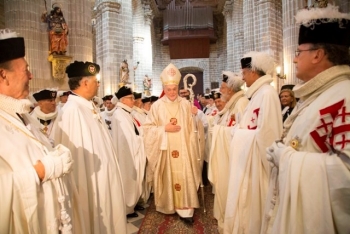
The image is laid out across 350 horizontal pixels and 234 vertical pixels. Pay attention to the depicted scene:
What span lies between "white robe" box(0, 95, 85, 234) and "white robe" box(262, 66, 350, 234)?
1497 mm

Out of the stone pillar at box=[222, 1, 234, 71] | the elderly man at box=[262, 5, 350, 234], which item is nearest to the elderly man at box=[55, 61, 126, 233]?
the elderly man at box=[262, 5, 350, 234]

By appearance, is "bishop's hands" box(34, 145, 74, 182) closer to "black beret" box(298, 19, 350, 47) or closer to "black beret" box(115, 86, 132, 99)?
"black beret" box(298, 19, 350, 47)

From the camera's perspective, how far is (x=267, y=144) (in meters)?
2.90

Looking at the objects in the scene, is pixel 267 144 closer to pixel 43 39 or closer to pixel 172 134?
pixel 172 134

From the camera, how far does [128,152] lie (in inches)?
196

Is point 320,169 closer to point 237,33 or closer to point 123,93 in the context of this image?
point 123,93

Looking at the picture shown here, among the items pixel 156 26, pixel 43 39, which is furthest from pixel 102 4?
pixel 156 26

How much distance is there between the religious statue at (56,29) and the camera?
8500 mm

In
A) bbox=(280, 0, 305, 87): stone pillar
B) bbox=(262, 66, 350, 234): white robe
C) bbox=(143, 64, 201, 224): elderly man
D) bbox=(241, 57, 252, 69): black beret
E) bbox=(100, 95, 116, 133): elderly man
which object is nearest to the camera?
bbox=(262, 66, 350, 234): white robe

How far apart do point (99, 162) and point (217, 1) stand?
92.1 feet

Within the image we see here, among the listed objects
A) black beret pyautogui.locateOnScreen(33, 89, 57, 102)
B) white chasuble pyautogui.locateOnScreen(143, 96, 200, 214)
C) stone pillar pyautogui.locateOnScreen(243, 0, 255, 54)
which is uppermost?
stone pillar pyautogui.locateOnScreen(243, 0, 255, 54)

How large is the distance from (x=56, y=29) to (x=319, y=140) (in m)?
8.59

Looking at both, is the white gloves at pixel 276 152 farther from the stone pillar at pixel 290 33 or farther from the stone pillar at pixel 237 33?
the stone pillar at pixel 237 33

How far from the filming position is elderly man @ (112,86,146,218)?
4.92m
